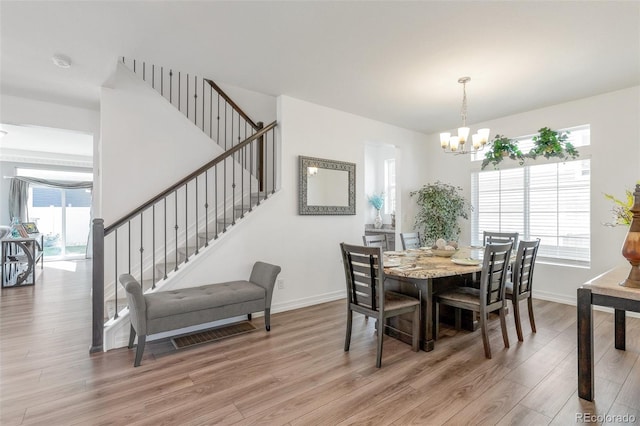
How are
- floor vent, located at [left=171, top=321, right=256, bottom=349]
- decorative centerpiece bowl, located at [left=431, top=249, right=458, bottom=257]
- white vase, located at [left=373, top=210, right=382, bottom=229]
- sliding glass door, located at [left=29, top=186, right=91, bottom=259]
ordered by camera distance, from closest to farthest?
1. floor vent, located at [left=171, top=321, right=256, bottom=349]
2. decorative centerpiece bowl, located at [left=431, top=249, right=458, bottom=257]
3. white vase, located at [left=373, top=210, right=382, bottom=229]
4. sliding glass door, located at [left=29, top=186, right=91, bottom=259]

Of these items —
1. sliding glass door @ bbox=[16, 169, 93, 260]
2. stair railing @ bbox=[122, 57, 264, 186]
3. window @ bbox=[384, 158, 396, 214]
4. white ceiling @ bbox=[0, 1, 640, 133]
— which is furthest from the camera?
sliding glass door @ bbox=[16, 169, 93, 260]

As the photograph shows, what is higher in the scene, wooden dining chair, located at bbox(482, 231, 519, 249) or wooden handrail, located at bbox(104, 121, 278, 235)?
wooden handrail, located at bbox(104, 121, 278, 235)

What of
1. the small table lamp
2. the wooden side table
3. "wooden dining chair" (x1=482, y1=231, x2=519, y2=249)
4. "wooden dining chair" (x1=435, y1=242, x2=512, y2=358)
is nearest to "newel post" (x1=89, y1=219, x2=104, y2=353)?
"wooden dining chair" (x1=435, y1=242, x2=512, y2=358)

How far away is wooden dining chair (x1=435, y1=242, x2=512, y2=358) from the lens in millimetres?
2645

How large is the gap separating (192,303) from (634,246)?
10.7 feet

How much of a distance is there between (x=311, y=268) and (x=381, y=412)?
250 cm

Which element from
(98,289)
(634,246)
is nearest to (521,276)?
(634,246)

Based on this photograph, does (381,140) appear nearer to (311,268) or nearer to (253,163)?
(253,163)

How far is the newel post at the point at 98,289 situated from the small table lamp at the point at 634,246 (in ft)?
12.8

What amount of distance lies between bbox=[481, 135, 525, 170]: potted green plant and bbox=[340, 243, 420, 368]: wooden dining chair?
3.06m

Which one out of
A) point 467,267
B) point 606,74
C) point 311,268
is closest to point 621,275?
point 467,267

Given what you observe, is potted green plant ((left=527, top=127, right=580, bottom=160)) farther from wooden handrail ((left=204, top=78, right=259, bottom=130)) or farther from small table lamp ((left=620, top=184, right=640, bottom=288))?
wooden handrail ((left=204, top=78, right=259, bottom=130))

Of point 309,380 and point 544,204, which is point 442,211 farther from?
point 309,380

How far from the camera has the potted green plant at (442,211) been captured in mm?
5312
